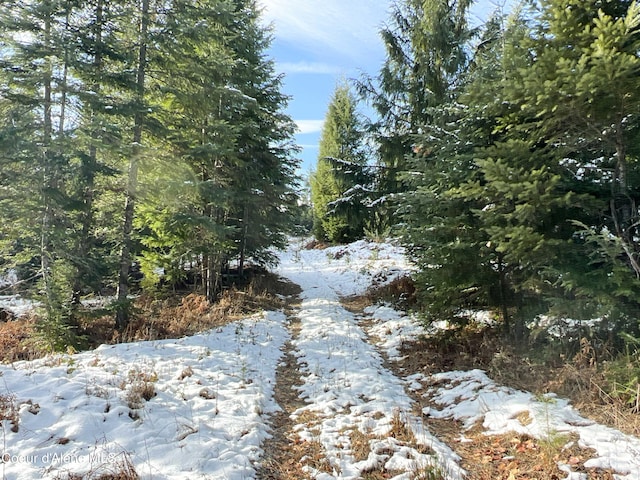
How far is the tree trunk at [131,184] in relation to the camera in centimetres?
920

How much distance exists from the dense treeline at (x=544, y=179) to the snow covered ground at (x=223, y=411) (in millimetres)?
1566

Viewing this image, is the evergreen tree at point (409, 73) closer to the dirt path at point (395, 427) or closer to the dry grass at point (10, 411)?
the dirt path at point (395, 427)

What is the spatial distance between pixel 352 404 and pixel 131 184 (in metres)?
7.67

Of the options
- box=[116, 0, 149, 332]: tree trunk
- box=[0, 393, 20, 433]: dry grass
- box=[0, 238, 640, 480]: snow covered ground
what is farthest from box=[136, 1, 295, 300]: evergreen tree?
box=[0, 393, 20, 433]: dry grass

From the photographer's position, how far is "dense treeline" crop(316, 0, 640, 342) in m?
4.44

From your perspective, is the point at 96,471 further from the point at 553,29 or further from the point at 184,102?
the point at 184,102

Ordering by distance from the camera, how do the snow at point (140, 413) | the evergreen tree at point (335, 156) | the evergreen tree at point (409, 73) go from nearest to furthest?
the snow at point (140, 413) < the evergreen tree at point (409, 73) < the evergreen tree at point (335, 156)

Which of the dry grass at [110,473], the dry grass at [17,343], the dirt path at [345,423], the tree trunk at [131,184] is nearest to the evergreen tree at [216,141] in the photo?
the tree trunk at [131,184]

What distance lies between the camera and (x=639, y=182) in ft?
16.7

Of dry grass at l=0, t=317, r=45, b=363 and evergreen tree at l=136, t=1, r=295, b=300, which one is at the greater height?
evergreen tree at l=136, t=1, r=295, b=300

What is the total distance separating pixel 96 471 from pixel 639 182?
7502mm

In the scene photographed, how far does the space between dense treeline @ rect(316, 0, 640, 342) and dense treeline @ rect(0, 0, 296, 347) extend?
6071 mm

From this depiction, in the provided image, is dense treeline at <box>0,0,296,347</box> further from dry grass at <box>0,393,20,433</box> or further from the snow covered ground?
dry grass at <box>0,393,20,433</box>

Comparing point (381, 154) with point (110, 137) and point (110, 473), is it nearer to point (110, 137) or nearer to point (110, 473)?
point (110, 137)
